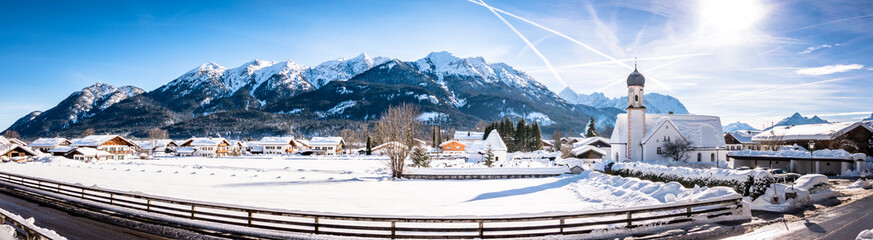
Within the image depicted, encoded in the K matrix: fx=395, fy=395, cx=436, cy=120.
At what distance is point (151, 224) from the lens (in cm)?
1495

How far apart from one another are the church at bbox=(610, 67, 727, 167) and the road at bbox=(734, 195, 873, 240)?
113ft

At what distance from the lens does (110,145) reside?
9012 cm

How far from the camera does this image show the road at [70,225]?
1344cm

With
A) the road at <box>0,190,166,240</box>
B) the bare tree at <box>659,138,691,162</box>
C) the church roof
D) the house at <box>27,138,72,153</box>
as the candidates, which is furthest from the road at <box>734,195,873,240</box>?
the house at <box>27,138,72,153</box>

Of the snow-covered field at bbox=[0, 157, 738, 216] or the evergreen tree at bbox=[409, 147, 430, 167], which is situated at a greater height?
the evergreen tree at bbox=[409, 147, 430, 167]

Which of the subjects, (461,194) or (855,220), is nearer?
(855,220)

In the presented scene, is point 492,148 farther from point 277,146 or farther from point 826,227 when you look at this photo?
point 277,146

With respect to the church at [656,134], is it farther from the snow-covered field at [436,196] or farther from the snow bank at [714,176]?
the snow-covered field at [436,196]

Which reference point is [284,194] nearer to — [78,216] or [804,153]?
[78,216]

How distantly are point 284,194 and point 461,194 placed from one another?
40.9 ft

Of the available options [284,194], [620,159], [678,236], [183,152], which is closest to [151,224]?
[284,194]

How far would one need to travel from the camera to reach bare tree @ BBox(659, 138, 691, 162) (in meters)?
48.9

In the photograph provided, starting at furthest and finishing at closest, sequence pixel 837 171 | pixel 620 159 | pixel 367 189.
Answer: pixel 620 159, pixel 837 171, pixel 367 189

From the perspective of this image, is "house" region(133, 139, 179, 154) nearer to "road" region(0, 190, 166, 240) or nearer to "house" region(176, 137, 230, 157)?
"house" region(176, 137, 230, 157)
